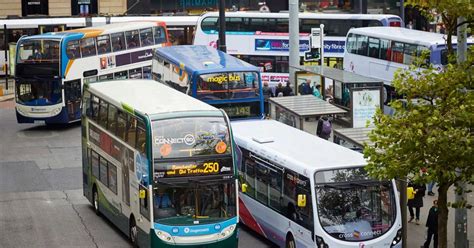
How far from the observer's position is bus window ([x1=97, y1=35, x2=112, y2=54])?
39.6 meters

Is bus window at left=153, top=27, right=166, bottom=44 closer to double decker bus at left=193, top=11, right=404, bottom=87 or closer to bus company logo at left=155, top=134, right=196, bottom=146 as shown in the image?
double decker bus at left=193, top=11, right=404, bottom=87

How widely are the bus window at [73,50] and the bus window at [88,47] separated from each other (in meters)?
0.29

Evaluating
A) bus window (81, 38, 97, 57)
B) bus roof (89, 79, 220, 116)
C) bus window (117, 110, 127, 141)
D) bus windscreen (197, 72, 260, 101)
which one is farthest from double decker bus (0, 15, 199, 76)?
bus window (117, 110, 127, 141)

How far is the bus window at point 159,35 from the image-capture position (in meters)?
43.9

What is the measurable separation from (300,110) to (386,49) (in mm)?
15254

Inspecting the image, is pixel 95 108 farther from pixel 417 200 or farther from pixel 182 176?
pixel 417 200

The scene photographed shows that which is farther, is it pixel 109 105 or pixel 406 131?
pixel 109 105

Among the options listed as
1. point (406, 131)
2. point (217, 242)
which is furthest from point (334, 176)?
point (406, 131)

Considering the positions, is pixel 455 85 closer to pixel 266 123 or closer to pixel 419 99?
pixel 419 99

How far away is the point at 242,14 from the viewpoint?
47531 millimetres

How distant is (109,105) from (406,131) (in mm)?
9082

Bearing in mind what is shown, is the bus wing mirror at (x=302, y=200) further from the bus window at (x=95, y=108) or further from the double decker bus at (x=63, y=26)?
the double decker bus at (x=63, y=26)

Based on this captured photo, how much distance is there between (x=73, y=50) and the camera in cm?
3788

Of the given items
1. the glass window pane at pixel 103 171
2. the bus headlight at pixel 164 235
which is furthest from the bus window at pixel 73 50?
the bus headlight at pixel 164 235
